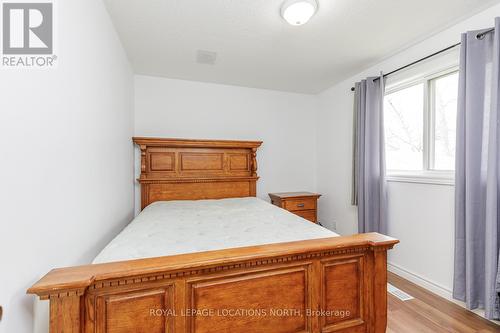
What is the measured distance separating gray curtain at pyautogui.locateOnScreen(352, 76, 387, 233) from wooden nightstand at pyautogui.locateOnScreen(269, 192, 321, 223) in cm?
65

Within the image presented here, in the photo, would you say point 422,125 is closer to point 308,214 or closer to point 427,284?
point 427,284

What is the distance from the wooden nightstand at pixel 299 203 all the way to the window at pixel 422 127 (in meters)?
1.07

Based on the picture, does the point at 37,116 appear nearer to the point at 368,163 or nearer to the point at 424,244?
the point at 368,163

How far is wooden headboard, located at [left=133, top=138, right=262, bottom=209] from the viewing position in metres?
2.75

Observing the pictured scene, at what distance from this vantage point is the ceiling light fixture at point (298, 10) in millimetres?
1556

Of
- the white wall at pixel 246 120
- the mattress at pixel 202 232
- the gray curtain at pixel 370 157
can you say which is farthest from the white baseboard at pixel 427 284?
the white wall at pixel 246 120

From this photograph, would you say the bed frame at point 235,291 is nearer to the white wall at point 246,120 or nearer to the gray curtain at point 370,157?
the gray curtain at point 370,157

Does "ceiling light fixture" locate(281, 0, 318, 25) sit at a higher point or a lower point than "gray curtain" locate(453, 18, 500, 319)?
higher

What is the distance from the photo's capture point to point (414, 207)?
222 cm

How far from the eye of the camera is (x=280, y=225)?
1515 millimetres

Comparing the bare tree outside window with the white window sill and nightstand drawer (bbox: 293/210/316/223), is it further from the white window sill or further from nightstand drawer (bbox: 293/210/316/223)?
nightstand drawer (bbox: 293/210/316/223)

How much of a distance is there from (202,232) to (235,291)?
1.63 ft

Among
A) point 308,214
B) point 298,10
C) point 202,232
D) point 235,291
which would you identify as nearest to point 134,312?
point 235,291

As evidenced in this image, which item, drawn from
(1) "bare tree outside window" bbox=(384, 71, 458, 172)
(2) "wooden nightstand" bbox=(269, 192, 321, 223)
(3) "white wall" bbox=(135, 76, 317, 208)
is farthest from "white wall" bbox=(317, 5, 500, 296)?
(3) "white wall" bbox=(135, 76, 317, 208)
